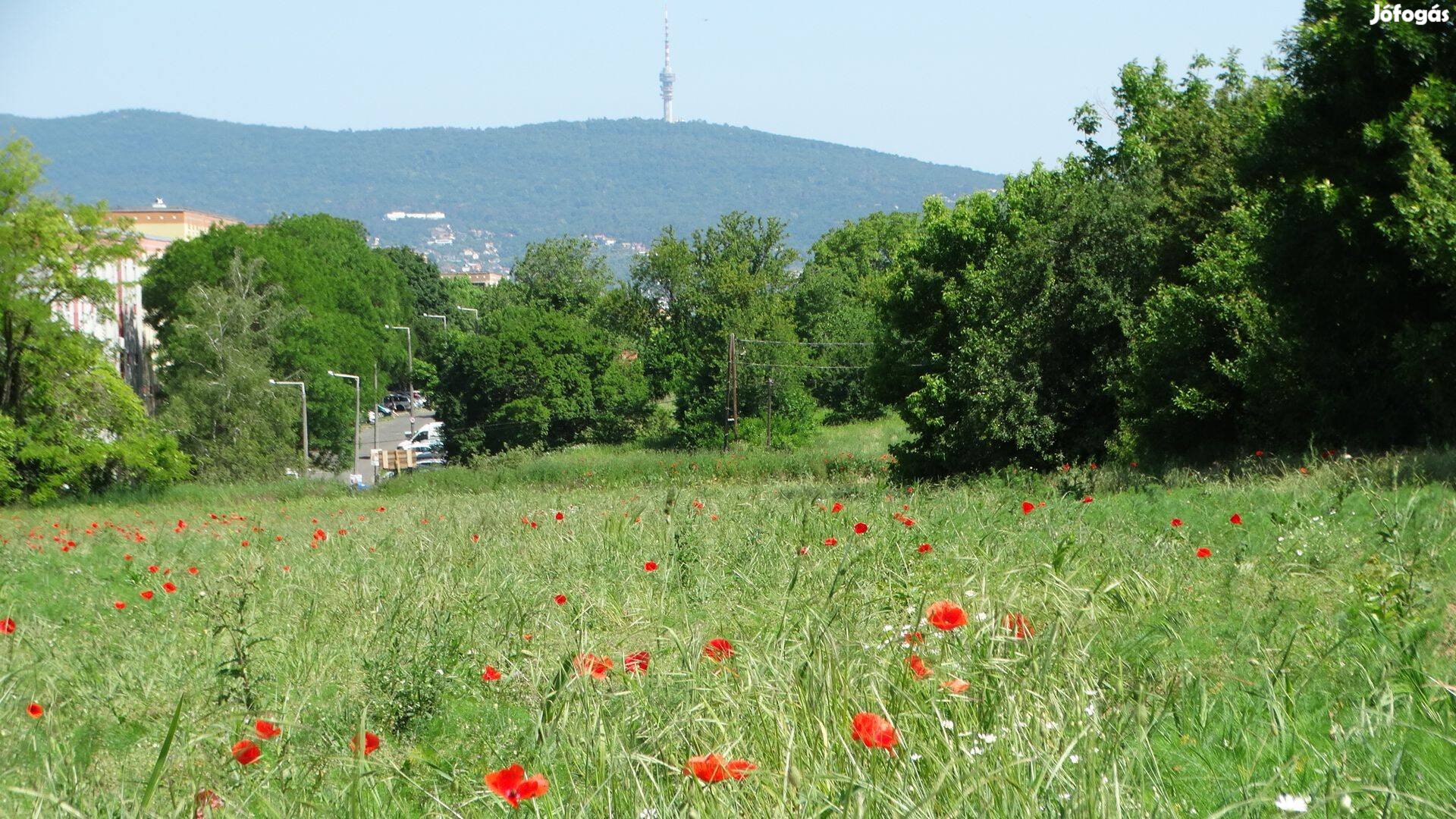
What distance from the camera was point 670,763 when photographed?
299 cm

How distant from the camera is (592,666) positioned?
3467 millimetres

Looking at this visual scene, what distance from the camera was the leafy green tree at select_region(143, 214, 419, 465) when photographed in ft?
198

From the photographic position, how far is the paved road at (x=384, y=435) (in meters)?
73.4

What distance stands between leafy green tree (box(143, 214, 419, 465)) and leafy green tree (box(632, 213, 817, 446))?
59.9 ft

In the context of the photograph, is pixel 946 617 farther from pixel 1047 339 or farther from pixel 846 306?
pixel 846 306

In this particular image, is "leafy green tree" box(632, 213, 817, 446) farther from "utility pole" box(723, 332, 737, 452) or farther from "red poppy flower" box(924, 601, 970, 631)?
"red poppy flower" box(924, 601, 970, 631)

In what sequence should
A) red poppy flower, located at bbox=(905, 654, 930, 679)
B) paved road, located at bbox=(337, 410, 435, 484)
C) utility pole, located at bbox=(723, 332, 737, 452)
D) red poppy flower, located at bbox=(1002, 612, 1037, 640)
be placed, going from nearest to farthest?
red poppy flower, located at bbox=(905, 654, 930, 679) → red poppy flower, located at bbox=(1002, 612, 1037, 640) → utility pole, located at bbox=(723, 332, 737, 452) → paved road, located at bbox=(337, 410, 435, 484)

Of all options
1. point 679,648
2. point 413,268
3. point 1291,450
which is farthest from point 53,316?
point 413,268

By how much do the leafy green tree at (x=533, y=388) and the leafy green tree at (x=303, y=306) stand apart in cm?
539

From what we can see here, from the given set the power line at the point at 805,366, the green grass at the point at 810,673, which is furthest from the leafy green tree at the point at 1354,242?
the power line at the point at 805,366

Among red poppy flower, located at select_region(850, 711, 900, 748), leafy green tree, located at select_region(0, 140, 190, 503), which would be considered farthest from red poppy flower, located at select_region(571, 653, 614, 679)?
leafy green tree, located at select_region(0, 140, 190, 503)

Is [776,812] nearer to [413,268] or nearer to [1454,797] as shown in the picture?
[1454,797]

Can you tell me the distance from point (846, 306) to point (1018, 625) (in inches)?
2932

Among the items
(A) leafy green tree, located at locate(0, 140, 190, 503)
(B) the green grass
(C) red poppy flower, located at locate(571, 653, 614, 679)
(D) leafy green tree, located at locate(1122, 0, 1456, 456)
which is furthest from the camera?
(A) leafy green tree, located at locate(0, 140, 190, 503)
